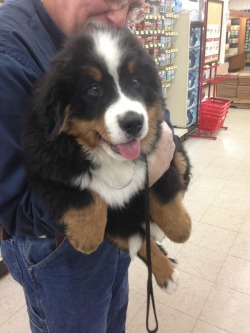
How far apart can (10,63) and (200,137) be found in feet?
14.6

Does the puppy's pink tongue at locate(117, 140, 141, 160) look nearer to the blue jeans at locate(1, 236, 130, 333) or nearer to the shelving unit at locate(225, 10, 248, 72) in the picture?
the blue jeans at locate(1, 236, 130, 333)

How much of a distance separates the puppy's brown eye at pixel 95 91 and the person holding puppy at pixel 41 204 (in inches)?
6.0

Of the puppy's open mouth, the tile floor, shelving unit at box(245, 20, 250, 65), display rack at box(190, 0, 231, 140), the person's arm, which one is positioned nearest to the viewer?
the person's arm

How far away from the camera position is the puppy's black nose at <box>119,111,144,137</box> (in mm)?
822

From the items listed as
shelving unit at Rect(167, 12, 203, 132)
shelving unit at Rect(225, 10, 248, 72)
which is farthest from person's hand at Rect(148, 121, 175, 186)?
shelving unit at Rect(225, 10, 248, 72)

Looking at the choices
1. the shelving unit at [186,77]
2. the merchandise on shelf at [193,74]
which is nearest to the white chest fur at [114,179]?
the shelving unit at [186,77]

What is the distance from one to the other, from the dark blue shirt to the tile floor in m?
1.38

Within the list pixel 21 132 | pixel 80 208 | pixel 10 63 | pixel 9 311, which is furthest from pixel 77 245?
pixel 9 311

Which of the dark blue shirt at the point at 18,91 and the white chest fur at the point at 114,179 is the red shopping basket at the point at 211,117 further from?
the dark blue shirt at the point at 18,91

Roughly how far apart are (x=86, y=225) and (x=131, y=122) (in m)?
0.33

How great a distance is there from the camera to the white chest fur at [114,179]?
3.05 feet

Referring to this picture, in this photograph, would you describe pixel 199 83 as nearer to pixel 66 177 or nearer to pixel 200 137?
pixel 200 137

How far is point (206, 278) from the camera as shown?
2.23m

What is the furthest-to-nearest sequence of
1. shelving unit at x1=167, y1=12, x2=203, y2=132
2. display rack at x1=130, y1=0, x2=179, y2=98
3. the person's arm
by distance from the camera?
1. shelving unit at x1=167, y1=12, x2=203, y2=132
2. display rack at x1=130, y1=0, x2=179, y2=98
3. the person's arm
